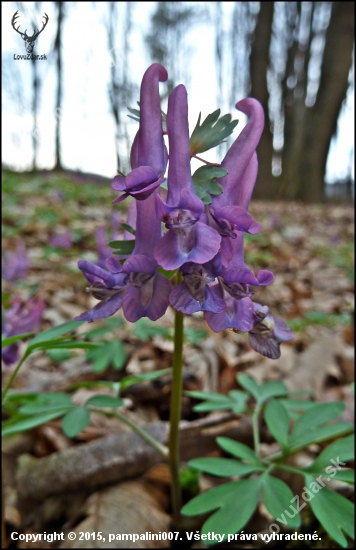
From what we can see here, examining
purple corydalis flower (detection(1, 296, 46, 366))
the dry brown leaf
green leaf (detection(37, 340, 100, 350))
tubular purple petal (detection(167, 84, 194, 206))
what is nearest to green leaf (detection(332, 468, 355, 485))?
the dry brown leaf

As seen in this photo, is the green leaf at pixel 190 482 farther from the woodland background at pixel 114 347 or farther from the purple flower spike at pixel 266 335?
the purple flower spike at pixel 266 335

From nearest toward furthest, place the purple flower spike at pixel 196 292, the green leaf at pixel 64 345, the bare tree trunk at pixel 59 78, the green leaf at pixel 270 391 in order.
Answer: the purple flower spike at pixel 196 292
the green leaf at pixel 64 345
the green leaf at pixel 270 391
the bare tree trunk at pixel 59 78

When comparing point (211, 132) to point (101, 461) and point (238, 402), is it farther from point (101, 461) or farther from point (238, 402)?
point (101, 461)

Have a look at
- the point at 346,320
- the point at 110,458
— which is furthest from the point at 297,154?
the point at 110,458

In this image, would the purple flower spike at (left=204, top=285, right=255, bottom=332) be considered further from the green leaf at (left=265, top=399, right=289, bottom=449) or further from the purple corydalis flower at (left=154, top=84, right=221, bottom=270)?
the green leaf at (left=265, top=399, right=289, bottom=449)

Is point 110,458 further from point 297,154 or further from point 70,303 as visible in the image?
point 297,154

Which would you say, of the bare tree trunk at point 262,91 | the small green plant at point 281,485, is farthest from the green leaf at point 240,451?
the bare tree trunk at point 262,91

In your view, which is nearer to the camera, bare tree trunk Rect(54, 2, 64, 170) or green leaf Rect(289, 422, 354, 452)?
green leaf Rect(289, 422, 354, 452)
